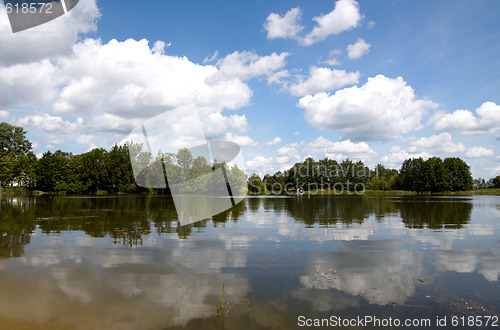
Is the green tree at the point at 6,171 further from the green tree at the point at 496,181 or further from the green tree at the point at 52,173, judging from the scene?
the green tree at the point at 496,181

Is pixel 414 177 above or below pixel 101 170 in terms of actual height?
below

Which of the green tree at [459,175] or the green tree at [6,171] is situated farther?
the green tree at [459,175]

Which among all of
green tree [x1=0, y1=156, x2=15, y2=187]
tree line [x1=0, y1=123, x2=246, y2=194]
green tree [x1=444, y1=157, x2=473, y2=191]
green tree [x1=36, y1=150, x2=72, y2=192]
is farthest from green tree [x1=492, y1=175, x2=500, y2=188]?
green tree [x1=0, y1=156, x2=15, y2=187]

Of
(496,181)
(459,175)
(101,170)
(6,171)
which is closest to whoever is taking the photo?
(6,171)

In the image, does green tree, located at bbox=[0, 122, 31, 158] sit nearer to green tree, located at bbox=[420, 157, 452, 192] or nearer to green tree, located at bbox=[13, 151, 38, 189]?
green tree, located at bbox=[13, 151, 38, 189]

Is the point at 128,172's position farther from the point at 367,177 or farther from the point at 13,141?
the point at 367,177

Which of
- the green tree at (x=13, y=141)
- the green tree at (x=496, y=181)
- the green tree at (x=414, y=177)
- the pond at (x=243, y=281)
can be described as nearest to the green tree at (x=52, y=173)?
the green tree at (x=13, y=141)

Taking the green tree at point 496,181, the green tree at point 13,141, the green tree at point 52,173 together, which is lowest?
the green tree at point 496,181

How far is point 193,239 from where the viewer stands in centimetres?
1314

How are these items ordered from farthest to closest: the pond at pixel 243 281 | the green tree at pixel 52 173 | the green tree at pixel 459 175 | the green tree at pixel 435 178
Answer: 1. the green tree at pixel 459 175
2. the green tree at pixel 435 178
3. the green tree at pixel 52 173
4. the pond at pixel 243 281

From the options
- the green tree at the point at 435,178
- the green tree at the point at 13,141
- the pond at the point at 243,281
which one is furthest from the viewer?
the green tree at the point at 435,178

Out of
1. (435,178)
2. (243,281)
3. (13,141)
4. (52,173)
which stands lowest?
(243,281)

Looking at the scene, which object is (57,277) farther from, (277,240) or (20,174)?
(20,174)

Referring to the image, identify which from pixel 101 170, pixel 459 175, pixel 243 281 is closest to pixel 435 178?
pixel 459 175
